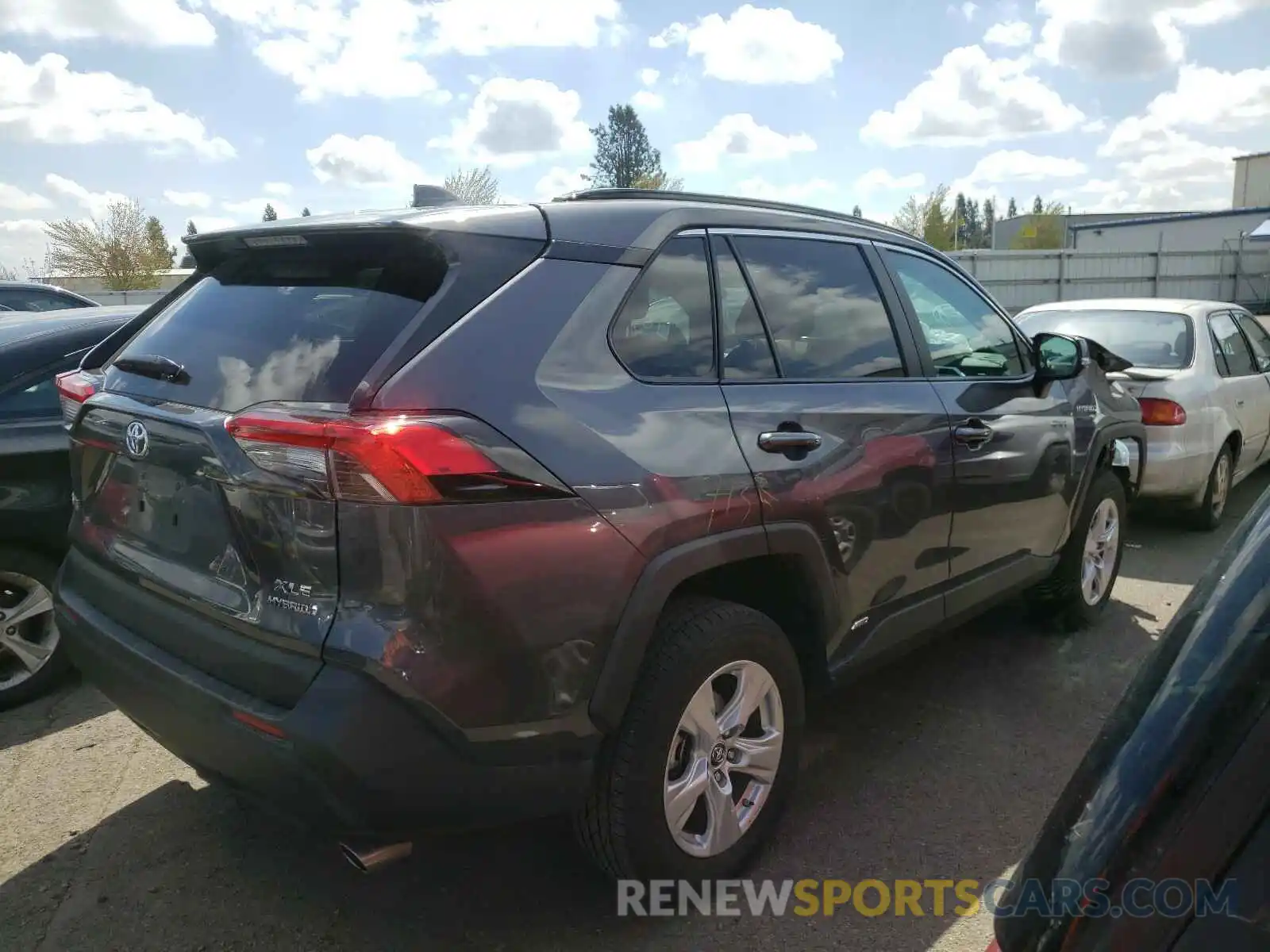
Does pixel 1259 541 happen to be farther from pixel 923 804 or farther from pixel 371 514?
pixel 923 804

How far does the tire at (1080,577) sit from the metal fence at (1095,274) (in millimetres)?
19189

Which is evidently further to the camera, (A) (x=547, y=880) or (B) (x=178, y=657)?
(A) (x=547, y=880)

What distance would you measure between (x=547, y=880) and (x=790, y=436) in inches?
57.5

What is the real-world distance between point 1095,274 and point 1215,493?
2112cm

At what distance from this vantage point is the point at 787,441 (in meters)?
2.63

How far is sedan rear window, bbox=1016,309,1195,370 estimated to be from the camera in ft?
20.9

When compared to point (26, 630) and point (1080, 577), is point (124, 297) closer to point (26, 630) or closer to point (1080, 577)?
point (26, 630)

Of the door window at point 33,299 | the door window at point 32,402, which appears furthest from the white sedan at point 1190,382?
the door window at point 33,299

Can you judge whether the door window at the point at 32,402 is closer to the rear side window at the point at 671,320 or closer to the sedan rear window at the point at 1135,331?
the rear side window at the point at 671,320

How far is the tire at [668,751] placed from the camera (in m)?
2.30

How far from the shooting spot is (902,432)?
10.1 ft

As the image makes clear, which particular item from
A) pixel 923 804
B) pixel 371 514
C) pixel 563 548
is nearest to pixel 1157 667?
pixel 563 548

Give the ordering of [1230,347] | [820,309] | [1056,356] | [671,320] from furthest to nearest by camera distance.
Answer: [1230,347]
[1056,356]
[820,309]
[671,320]

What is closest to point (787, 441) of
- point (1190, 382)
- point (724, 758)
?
point (724, 758)
